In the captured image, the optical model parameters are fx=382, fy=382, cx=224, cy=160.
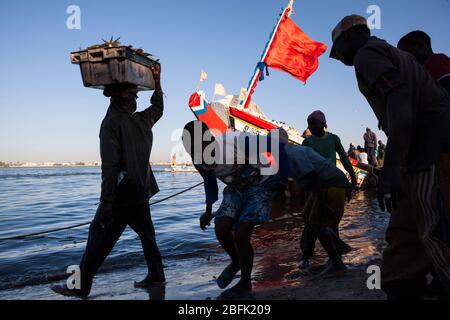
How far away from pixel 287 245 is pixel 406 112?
4.86 meters

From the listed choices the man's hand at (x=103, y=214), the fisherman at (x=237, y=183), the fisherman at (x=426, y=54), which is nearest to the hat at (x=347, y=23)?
the fisherman at (x=426, y=54)

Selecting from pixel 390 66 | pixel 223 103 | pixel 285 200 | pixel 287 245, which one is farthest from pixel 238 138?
pixel 285 200

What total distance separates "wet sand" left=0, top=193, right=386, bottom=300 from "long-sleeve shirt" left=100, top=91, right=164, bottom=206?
3.59ft

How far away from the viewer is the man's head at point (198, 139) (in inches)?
144

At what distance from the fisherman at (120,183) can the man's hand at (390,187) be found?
2416 mm

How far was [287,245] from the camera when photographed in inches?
260

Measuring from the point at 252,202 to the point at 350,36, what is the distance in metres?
1.72

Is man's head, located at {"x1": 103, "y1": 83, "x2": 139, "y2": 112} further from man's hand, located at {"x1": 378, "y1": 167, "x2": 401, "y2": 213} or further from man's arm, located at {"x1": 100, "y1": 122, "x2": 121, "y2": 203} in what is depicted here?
man's hand, located at {"x1": 378, "y1": 167, "x2": 401, "y2": 213}

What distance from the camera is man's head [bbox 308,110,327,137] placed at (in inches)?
203

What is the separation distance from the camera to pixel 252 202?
3.58m

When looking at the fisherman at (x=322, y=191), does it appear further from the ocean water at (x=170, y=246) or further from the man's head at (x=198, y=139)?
the man's head at (x=198, y=139)

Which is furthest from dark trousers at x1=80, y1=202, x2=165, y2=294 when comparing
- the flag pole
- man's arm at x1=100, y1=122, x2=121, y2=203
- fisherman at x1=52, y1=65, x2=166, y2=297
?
the flag pole

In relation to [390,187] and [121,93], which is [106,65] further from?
[390,187]
